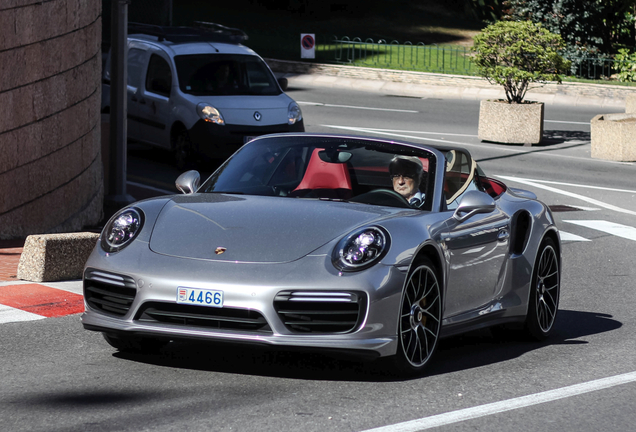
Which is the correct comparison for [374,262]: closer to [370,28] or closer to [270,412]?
[270,412]

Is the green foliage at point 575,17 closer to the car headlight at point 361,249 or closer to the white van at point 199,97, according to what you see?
the white van at point 199,97

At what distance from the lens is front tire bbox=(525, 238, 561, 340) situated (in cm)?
746

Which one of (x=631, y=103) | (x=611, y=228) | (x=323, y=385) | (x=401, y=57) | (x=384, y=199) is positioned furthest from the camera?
(x=401, y=57)

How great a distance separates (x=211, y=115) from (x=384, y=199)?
10.3 m

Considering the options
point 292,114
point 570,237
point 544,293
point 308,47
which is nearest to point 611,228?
point 570,237

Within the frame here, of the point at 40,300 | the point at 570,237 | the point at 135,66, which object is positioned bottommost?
the point at 570,237

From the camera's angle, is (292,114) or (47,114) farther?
(292,114)

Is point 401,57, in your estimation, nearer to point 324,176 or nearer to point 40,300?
point 40,300

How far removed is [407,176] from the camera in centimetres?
682

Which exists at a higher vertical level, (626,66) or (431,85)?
(626,66)

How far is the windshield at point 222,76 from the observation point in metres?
17.2

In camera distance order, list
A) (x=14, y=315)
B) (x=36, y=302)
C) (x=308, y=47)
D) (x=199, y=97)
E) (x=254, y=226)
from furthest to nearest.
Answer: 1. (x=308, y=47)
2. (x=199, y=97)
3. (x=36, y=302)
4. (x=14, y=315)
5. (x=254, y=226)

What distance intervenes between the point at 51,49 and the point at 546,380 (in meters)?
6.58

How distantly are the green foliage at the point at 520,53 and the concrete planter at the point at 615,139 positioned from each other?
5.39 ft
